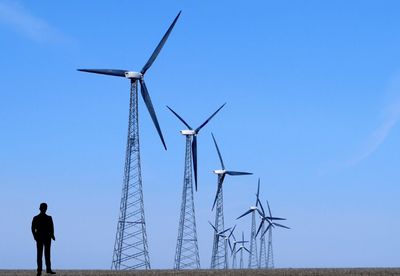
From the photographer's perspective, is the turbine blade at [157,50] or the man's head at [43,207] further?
the turbine blade at [157,50]

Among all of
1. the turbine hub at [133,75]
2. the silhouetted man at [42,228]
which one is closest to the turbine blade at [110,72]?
the turbine hub at [133,75]

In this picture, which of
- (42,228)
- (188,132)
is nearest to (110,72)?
(188,132)

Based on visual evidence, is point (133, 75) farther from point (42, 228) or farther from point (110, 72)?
point (42, 228)

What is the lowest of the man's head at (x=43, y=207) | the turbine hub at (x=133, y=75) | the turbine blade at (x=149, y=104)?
the man's head at (x=43, y=207)

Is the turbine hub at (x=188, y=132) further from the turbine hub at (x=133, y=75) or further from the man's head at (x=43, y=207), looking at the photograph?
the man's head at (x=43, y=207)

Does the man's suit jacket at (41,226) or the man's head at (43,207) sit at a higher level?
the man's head at (43,207)

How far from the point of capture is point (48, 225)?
31453 mm

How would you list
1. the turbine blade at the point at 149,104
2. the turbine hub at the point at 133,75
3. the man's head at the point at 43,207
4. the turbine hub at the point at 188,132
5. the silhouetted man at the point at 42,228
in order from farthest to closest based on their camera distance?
the turbine hub at the point at 188,132, the turbine hub at the point at 133,75, the turbine blade at the point at 149,104, the silhouetted man at the point at 42,228, the man's head at the point at 43,207

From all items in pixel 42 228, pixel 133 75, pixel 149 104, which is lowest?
pixel 42 228

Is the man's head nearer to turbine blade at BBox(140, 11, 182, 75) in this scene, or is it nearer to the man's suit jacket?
the man's suit jacket

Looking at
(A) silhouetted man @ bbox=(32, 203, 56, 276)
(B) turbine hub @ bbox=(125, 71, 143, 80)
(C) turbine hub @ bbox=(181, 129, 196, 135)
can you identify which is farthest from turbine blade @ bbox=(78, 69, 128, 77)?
(A) silhouetted man @ bbox=(32, 203, 56, 276)

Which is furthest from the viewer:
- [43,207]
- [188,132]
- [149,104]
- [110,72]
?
[188,132]

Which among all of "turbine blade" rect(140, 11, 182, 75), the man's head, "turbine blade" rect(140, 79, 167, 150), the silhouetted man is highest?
"turbine blade" rect(140, 11, 182, 75)

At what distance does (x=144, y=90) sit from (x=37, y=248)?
171 feet
